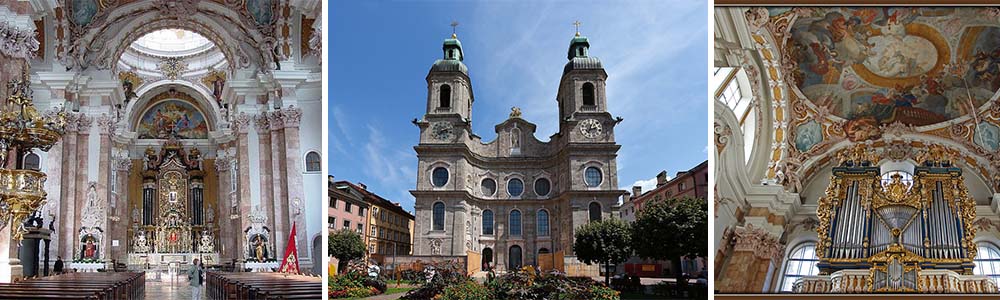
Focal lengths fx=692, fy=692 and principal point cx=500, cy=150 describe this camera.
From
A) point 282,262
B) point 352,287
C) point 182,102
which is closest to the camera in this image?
point 352,287

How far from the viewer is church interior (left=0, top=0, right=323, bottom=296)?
8805 millimetres

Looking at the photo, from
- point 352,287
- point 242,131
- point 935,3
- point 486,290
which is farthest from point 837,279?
point 242,131

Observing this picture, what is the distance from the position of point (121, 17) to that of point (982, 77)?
14.3m

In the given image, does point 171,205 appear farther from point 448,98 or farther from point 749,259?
point 749,259

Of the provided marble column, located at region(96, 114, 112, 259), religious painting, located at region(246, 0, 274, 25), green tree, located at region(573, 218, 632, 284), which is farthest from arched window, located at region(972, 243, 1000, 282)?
marble column, located at region(96, 114, 112, 259)

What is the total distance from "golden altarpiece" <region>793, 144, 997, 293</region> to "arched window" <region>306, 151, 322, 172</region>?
7710 millimetres

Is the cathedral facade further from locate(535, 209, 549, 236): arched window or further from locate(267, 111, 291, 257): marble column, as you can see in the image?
locate(267, 111, 291, 257): marble column

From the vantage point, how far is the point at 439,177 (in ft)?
22.5

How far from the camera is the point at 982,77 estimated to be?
9.50 metres

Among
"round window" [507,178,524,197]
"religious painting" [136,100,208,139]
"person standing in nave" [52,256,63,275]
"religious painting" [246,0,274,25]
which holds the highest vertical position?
"religious painting" [246,0,274,25]

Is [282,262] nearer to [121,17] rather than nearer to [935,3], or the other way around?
[121,17]

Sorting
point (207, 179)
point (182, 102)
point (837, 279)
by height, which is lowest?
point (837, 279)

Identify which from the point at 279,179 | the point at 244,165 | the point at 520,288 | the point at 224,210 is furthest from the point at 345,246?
the point at 224,210

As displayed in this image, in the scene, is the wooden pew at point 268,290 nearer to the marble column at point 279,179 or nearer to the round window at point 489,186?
the round window at point 489,186
